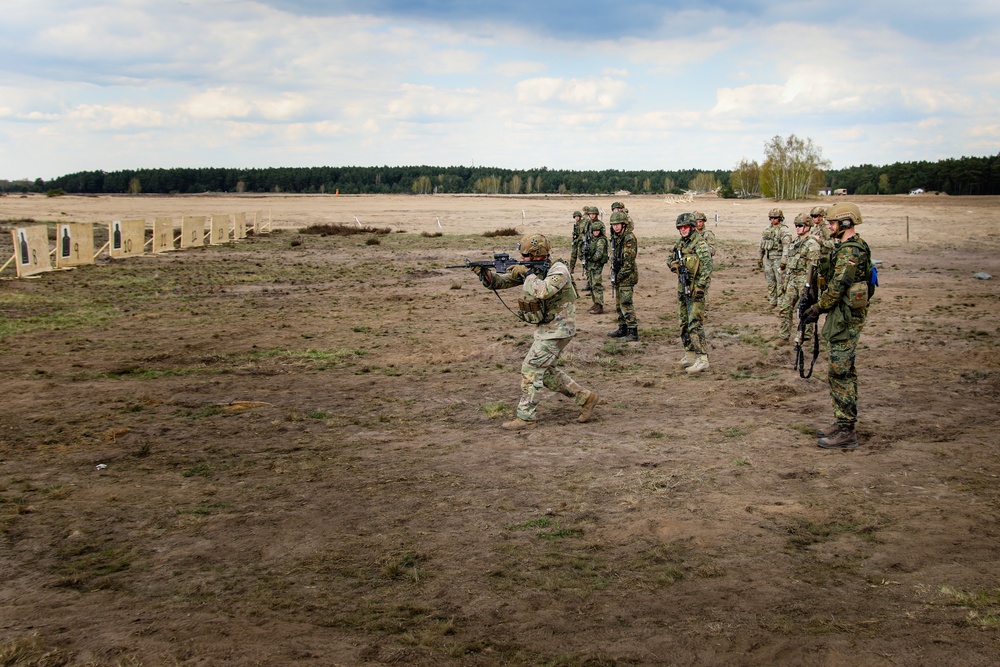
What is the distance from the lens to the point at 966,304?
56.4 ft

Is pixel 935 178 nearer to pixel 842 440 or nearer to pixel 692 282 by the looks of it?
pixel 692 282

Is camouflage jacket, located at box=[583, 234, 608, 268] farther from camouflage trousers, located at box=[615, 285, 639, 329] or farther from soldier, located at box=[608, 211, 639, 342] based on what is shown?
camouflage trousers, located at box=[615, 285, 639, 329]

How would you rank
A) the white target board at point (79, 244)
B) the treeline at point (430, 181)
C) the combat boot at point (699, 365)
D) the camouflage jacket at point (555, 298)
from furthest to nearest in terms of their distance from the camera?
1. the treeline at point (430, 181)
2. the white target board at point (79, 244)
3. the combat boot at point (699, 365)
4. the camouflage jacket at point (555, 298)

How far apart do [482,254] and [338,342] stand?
1734 centimetres

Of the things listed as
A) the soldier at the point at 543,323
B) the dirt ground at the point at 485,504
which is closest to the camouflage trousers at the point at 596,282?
the dirt ground at the point at 485,504

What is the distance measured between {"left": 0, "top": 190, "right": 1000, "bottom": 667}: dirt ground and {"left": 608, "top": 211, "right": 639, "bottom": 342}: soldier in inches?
23.5

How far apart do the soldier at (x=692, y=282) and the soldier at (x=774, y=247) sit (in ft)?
13.1

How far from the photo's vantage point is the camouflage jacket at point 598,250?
1628cm

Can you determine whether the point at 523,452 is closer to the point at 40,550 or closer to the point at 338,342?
the point at 40,550

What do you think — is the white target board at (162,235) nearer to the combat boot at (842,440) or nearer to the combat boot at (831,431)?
the combat boot at (831,431)

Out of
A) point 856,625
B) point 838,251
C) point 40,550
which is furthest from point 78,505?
point 838,251

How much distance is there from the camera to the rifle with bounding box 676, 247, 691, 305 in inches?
463

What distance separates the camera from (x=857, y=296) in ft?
25.8

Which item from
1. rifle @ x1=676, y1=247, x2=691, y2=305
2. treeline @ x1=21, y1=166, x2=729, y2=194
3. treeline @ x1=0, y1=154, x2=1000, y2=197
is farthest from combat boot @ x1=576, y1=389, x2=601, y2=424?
treeline @ x1=21, y1=166, x2=729, y2=194
